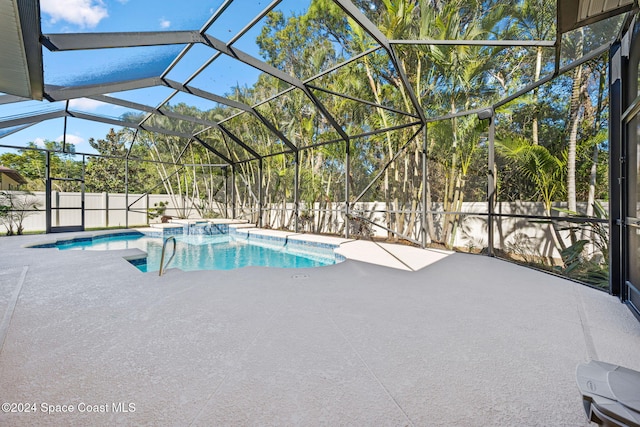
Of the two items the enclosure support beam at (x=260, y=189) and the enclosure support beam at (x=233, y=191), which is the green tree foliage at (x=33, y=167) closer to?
the enclosure support beam at (x=233, y=191)

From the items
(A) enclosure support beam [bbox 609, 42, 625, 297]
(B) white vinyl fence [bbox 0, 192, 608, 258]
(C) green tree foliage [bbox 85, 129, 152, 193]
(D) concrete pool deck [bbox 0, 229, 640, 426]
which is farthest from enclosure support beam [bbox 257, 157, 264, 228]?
(A) enclosure support beam [bbox 609, 42, 625, 297]

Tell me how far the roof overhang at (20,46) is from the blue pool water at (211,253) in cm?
401

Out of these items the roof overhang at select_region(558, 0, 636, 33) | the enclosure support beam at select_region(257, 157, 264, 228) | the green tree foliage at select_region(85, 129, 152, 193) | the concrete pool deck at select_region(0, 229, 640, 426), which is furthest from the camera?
the green tree foliage at select_region(85, 129, 152, 193)

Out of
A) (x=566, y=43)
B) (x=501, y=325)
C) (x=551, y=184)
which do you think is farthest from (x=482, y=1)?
(x=501, y=325)

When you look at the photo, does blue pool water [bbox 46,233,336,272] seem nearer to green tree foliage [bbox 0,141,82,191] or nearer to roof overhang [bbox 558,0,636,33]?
roof overhang [bbox 558,0,636,33]

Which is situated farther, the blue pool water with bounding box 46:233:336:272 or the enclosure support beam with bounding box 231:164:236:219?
the enclosure support beam with bounding box 231:164:236:219

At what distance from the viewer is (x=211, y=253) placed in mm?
7906

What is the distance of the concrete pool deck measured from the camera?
1395 mm

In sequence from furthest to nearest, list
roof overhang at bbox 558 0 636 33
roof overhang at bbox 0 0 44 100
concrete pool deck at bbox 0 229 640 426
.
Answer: roof overhang at bbox 558 0 636 33
roof overhang at bbox 0 0 44 100
concrete pool deck at bbox 0 229 640 426

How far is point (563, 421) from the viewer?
4.38ft

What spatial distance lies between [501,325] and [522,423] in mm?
1214

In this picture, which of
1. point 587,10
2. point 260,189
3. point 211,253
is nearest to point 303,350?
point 587,10

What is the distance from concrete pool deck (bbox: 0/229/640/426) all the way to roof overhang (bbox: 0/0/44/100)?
80.5 inches

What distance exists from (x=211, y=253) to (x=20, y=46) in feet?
20.8
